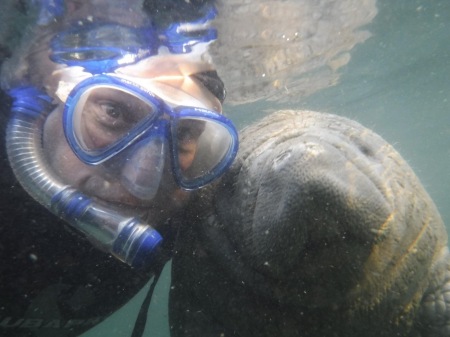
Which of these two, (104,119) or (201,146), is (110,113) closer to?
(104,119)

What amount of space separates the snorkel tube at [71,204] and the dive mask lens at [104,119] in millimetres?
323

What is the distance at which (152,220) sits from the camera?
299 centimetres

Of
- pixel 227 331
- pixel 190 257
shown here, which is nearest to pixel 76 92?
pixel 190 257

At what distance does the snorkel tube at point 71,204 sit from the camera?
2.61 m

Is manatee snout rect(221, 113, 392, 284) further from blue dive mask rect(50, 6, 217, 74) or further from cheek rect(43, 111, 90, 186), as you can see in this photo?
blue dive mask rect(50, 6, 217, 74)

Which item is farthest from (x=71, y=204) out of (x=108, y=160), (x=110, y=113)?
(x=110, y=113)

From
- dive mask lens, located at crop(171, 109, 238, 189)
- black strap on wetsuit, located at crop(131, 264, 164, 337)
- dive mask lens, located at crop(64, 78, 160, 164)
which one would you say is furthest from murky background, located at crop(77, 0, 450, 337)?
dive mask lens, located at crop(64, 78, 160, 164)

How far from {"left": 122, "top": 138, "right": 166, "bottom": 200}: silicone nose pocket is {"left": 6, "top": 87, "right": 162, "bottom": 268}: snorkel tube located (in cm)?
23

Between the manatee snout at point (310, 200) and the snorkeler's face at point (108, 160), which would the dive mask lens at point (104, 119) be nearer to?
the snorkeler's face at point (108, 160)

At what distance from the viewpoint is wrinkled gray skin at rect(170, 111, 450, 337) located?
5.90 ft

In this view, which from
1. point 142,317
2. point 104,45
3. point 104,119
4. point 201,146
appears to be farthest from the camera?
point 104,45

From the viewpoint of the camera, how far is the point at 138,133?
2893 millimetres

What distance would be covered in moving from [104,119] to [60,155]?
18.2 inches

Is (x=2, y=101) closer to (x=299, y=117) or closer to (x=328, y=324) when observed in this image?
(x=299, y=117)
